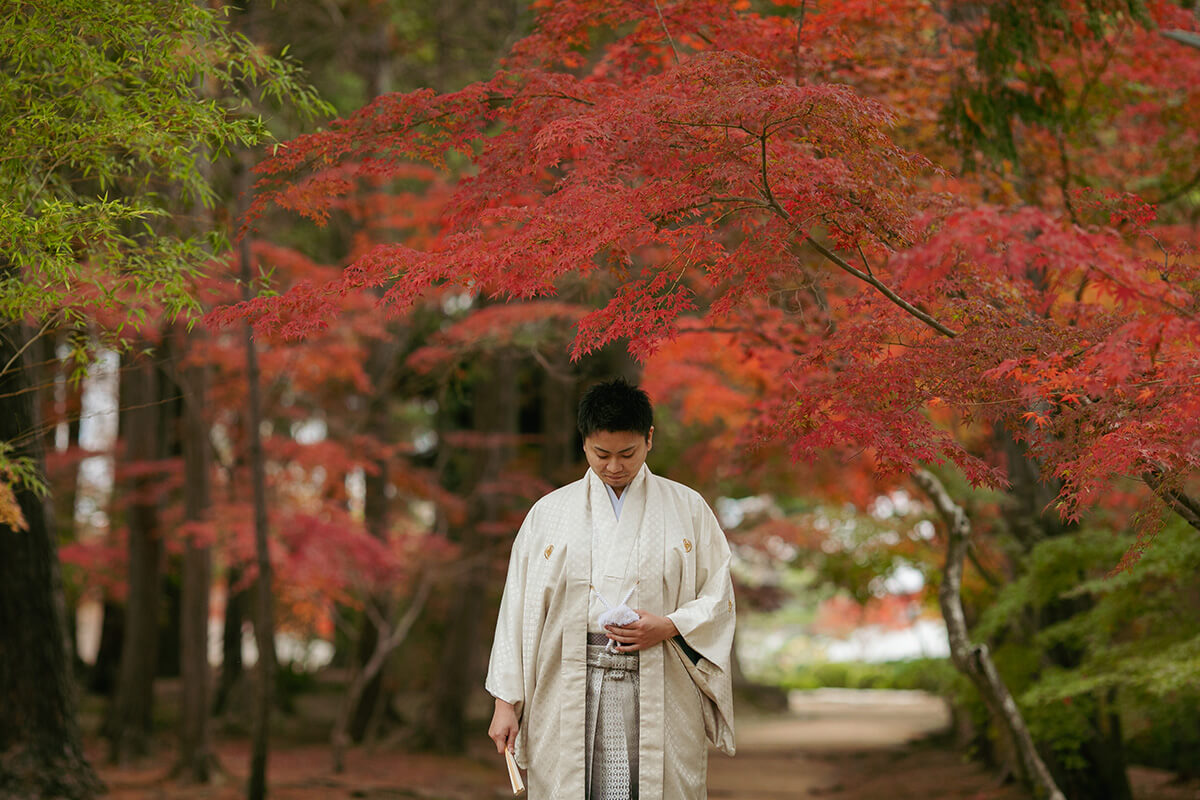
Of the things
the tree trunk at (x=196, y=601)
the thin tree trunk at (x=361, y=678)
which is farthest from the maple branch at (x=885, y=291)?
the thin tree trunk at (x=361, y=678)

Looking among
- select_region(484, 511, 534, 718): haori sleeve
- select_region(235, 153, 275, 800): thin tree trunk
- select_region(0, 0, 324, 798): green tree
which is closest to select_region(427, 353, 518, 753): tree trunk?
select_region(235, 153, 275, 800): thin tree trunk

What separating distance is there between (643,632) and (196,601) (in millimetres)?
6582

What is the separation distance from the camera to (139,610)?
9109 millimetres

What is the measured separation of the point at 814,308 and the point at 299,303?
10.8ft

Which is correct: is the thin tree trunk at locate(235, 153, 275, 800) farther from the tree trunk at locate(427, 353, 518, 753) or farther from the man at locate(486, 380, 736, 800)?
the man at locate(486, 380, 736, 800)

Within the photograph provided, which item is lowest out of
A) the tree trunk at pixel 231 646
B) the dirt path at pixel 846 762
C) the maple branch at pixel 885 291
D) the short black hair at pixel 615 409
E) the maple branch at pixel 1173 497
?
the dirt path at pixel 846 762

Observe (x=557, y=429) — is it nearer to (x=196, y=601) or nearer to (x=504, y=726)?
(x=196, y=601)

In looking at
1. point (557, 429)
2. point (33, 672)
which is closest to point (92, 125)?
point (33, 672)

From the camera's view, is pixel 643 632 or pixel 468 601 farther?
pixel 468 601

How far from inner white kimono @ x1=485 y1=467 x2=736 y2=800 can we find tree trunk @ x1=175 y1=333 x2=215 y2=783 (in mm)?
5488

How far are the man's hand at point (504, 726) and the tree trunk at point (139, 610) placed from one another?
6889mm

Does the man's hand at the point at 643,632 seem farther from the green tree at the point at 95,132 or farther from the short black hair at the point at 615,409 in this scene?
the green tree at the point at 95,132

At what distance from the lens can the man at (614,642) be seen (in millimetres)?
2859

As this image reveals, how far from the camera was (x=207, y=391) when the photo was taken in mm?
8836
